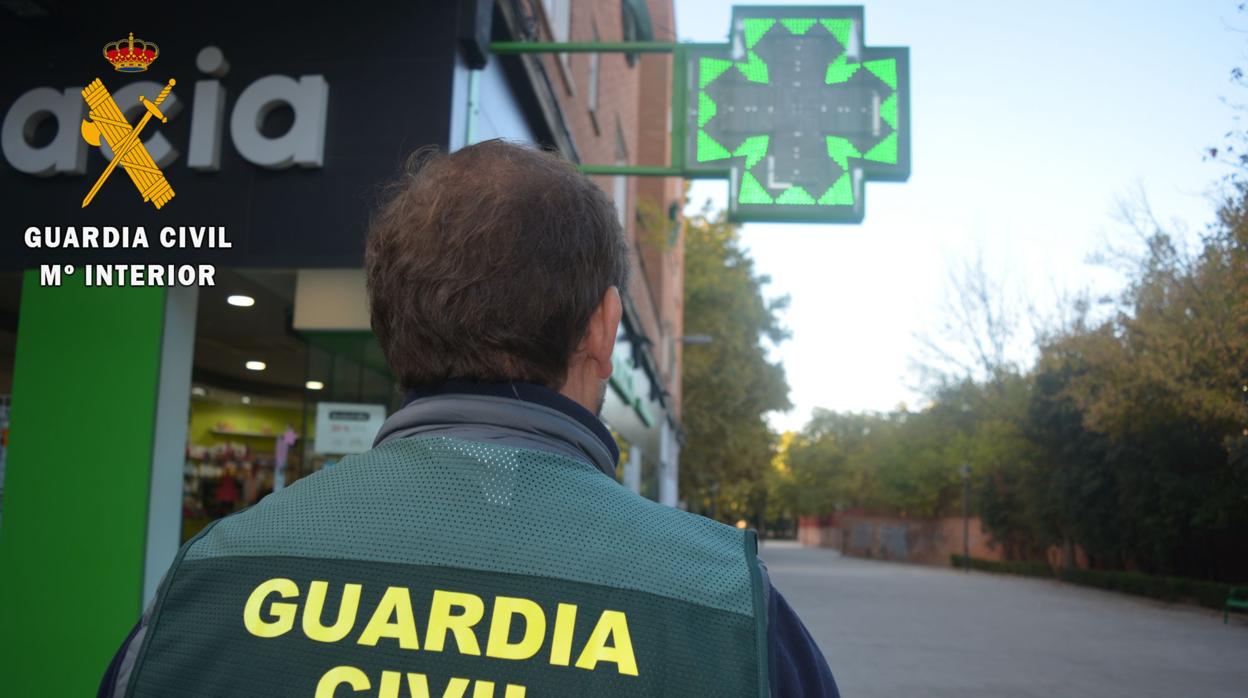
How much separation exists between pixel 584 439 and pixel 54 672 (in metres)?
6.14

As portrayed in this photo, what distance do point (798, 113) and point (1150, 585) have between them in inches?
792

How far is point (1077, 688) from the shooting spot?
9578 mm

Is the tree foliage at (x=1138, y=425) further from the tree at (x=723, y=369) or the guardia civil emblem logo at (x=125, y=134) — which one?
the guardia civil emblem logo at (x=125, y=134)

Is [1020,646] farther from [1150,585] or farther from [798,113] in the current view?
[1150,585]

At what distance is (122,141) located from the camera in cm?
705

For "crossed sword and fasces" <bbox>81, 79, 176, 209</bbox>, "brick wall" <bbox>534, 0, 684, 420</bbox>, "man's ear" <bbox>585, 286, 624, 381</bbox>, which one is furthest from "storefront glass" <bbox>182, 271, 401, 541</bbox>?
"man's ear" <bbox>585, 286, 624, 381</bbox>

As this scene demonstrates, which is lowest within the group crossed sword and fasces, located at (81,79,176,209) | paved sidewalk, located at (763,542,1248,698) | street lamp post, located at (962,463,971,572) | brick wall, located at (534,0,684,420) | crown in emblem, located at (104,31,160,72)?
paved sidewalk, located at (763,542,1248,698)

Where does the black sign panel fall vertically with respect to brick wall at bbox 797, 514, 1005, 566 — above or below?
above

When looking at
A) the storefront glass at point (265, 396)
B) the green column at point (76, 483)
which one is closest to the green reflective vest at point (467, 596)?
the storefront glass at point (265, 396)

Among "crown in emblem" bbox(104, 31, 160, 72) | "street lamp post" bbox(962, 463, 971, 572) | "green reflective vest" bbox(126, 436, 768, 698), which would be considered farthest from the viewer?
"street lamp post" bbox(962, 463, 971, 572)

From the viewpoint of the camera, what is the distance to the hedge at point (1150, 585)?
20766 mm

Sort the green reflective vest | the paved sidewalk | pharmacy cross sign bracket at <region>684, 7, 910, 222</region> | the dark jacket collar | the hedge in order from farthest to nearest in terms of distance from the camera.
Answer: the hedge → the paved sidewalk → pharmacy cross sign bracket at <region>684, 7, 910, 222</region> → the dark jacket collar → the green reflective vest

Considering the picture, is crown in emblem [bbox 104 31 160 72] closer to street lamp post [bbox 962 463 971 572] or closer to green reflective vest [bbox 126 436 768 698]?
green reflective vest [bbox 126 436 768 698]

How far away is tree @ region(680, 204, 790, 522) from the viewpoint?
3891 centimetres
